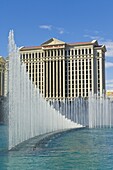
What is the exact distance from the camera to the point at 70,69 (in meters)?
→ 112

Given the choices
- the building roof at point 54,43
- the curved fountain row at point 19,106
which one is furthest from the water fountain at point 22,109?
the building roof at point 54,43

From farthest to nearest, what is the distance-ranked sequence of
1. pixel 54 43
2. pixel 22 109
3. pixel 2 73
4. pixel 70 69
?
pixel 54 43 < pixel 70 69 < pixel 2 73 < pixel 22 109

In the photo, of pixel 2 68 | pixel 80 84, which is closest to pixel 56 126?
pixel 2 68

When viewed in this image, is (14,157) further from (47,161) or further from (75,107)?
(75,107)

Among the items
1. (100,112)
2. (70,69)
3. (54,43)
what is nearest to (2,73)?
(54,43)

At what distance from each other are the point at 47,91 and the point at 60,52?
42.3 feet

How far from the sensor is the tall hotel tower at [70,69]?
10912 cm

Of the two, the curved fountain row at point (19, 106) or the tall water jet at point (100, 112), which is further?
the tall water jet at point (100, 112)

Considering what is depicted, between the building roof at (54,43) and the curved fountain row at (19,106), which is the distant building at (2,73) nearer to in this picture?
the building roof at (54,43)

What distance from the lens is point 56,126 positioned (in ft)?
155

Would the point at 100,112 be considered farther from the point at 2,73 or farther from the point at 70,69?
the point at 70,69

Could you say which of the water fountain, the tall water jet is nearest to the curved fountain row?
the water fountain

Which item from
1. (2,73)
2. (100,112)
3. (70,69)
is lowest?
(100,112)

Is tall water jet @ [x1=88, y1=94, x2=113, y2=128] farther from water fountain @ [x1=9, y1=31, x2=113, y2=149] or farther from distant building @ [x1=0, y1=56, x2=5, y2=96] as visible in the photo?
distant building @ [x1=0, y1=56, x2=5, y2=96]
